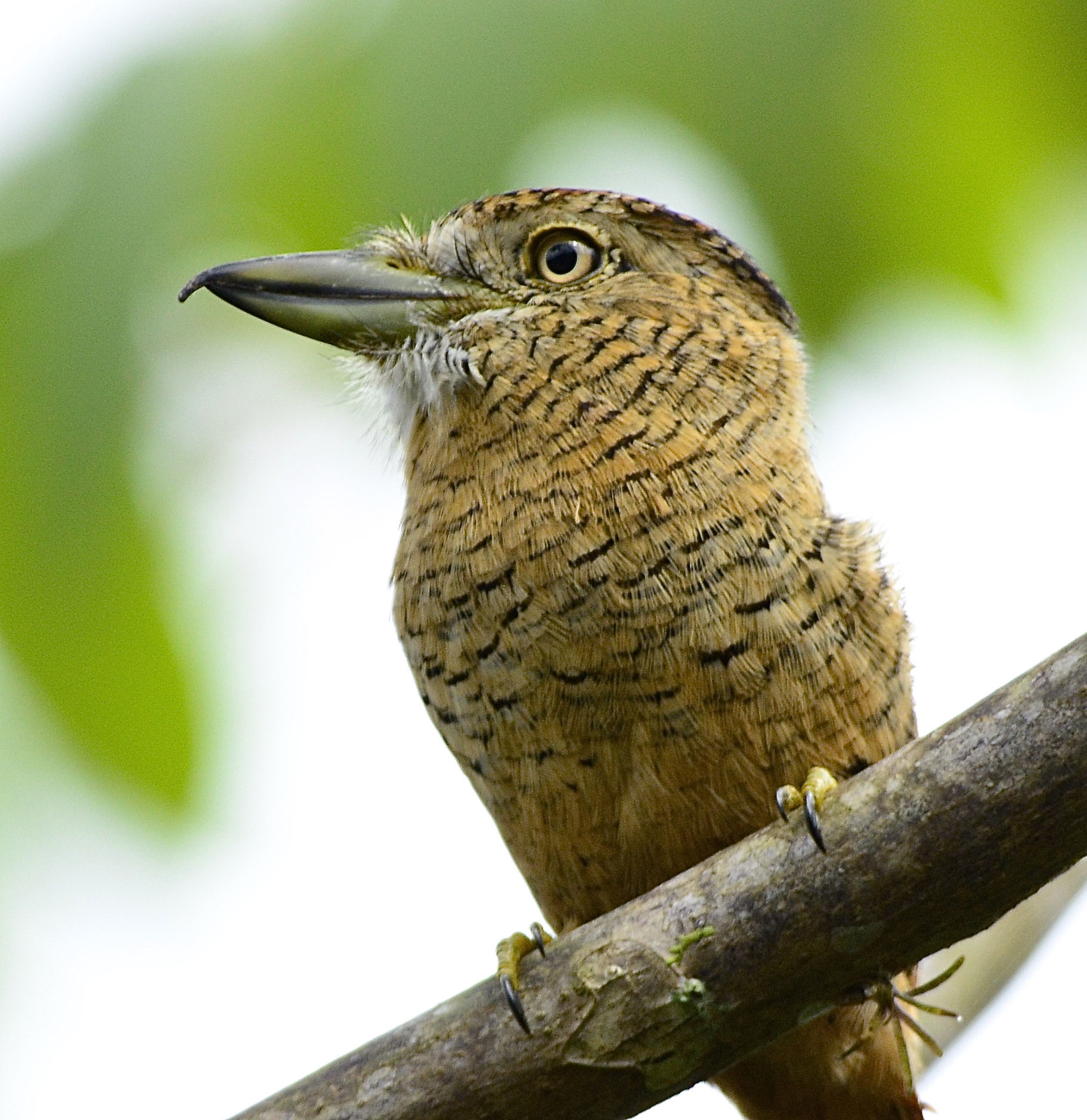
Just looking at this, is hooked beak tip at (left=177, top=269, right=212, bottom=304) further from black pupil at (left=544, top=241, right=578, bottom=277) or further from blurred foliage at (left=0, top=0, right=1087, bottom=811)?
black pupil at (left=544, top=241, right=578, bottom=277)

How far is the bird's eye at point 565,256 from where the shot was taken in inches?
161

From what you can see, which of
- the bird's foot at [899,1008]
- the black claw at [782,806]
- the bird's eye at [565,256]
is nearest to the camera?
the black claw at [782,806]

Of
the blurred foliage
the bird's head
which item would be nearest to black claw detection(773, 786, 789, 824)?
the blurred foliage

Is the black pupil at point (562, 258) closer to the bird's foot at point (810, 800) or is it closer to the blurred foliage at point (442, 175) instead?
the blurred foliage at point (442, 175)

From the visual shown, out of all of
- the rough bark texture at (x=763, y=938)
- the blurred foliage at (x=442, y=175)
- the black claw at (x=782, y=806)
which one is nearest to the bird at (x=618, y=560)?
the black claw at (x=782, y=806)

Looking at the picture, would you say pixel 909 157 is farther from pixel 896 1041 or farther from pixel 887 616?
pixel 896 1041

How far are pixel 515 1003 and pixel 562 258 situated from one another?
6.91 feet

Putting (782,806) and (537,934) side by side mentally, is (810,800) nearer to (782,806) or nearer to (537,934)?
(782,806)

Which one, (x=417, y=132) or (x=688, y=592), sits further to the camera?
(x=688, y=592)

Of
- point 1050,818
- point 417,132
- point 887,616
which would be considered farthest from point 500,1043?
point 417,132

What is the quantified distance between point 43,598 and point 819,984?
1.80 meters

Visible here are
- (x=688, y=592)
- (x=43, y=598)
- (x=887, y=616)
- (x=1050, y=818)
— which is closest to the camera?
(x=1050, y=818)

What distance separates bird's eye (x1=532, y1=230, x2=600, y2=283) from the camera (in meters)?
4.10

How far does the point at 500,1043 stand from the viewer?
3020 millimetres
